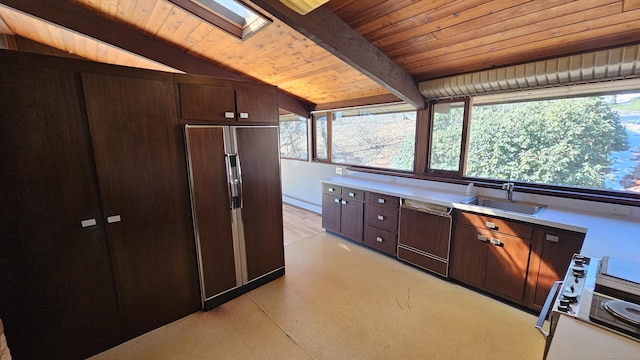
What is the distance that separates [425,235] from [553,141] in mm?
1491

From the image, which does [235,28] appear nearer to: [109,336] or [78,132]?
[78,132]

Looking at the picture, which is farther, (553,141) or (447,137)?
(447,137)

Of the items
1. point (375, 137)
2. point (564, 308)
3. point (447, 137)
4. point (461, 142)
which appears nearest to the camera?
point (564, 308)

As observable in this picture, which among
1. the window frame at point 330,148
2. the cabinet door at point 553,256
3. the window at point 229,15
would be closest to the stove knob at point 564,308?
the cabinet door at point 553,256

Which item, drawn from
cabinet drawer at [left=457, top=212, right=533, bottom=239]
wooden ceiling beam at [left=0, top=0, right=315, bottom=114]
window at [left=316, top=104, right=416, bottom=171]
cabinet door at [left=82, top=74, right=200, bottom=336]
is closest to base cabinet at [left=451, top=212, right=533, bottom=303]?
cabinet drawer at [left=457, top=212, right=533, bottom=239]

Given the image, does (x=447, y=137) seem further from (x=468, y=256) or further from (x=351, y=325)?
(x=351, y=325)

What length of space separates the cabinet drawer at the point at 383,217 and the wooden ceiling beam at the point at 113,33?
9.05 feet

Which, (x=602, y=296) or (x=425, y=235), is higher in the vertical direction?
(x=602, y=296)

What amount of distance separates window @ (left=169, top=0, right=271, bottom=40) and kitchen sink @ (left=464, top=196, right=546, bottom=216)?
9.10 ft

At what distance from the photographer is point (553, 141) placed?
2457 mm

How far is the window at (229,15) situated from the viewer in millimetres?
2389

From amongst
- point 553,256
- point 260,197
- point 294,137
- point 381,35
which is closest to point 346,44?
point 381,35

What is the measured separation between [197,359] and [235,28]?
3006 millimetres

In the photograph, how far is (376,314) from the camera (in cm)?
231
